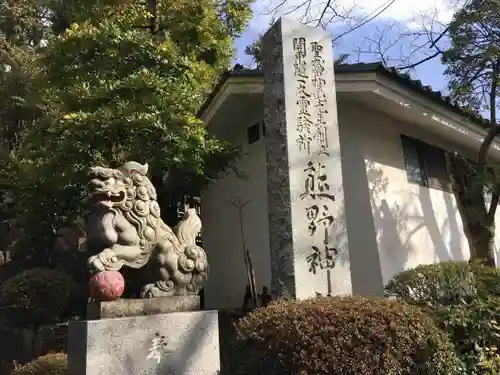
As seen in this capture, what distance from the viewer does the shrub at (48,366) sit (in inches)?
248

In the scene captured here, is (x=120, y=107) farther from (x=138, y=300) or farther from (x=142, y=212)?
(x=138, y=300)

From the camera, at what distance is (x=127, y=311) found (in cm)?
473

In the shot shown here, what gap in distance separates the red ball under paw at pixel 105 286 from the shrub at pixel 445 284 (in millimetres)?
4132

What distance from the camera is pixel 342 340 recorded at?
16.0ft

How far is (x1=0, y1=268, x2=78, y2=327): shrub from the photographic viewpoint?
29.6 ft

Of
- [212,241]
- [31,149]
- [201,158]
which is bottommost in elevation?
[212,241]

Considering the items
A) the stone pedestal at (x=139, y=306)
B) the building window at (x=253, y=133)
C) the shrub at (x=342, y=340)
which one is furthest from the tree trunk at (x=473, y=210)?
the stone pedestal at (x=139, y=306)

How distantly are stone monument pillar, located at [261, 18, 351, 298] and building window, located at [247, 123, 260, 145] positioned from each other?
10.7 feet

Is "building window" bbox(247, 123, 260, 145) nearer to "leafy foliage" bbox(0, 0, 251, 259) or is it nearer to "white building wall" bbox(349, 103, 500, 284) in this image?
"leafy foliage" bbox(0, 0, 251, 259)

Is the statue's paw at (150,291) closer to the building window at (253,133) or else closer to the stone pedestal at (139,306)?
the stone pedestal at (139,306)

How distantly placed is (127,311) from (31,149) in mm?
6379

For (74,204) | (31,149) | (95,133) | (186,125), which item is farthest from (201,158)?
(31,149)

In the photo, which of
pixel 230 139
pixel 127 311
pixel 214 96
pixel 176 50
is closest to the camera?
pixel 127 311

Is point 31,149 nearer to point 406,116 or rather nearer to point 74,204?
point 74,204
